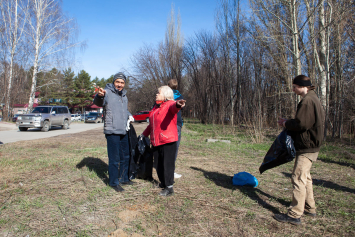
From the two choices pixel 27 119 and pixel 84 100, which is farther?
pixel 84 100

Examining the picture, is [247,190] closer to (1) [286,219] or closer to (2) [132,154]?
(1) [286,219]

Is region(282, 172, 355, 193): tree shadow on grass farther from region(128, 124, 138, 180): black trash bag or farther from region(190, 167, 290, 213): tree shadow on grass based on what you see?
region(128, 124, 138, 180): black trash bag

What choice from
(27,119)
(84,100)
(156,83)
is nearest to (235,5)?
(156,83)

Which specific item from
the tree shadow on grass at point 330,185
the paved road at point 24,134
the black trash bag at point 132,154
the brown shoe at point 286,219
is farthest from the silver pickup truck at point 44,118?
the brown shoe at point 286,219

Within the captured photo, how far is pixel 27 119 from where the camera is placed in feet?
48.8

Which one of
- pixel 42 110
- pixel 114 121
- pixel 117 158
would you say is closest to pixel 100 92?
pixel 114 121

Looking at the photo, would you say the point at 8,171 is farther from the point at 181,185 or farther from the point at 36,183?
the point at 181,185

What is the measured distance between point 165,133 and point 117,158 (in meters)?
0.94

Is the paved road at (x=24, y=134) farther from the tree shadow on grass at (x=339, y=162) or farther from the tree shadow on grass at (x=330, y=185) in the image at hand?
the tree shadow on grass at (x=339, y=162)

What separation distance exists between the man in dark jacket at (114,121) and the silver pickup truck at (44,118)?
13580mm

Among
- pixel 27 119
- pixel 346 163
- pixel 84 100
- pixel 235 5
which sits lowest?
pixel 346 163

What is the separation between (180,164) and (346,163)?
4.74m

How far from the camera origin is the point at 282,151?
3.02 meters

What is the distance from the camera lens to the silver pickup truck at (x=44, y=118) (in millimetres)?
14867
